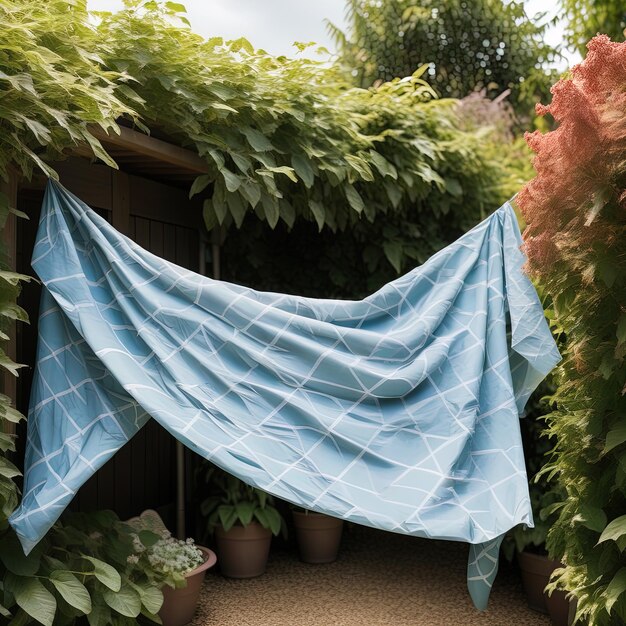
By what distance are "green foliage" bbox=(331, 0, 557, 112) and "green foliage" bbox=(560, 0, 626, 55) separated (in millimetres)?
4349

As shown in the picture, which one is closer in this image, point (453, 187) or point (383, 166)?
point (383, 166)

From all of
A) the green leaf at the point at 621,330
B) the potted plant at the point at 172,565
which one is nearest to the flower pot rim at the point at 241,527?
the potted plant at the point at 172,565

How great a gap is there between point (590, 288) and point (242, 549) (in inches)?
86.9

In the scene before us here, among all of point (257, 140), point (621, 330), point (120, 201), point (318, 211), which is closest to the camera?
point (621, 330)

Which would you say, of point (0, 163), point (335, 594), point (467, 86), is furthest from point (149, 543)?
point (467, 86)

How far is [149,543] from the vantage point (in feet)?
9.52

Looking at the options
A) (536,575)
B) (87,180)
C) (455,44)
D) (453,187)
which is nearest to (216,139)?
(87,180)

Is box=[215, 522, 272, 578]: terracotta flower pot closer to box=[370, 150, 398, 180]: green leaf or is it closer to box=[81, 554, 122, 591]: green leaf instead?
box=[81, 554, 122, 591]: green leaf

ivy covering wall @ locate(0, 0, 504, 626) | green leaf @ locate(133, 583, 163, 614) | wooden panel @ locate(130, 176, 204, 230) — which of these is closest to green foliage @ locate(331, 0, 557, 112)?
ivy covering wall @ locate(0, 0, 504, 626)

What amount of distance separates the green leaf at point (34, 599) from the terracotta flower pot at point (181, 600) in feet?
2.98

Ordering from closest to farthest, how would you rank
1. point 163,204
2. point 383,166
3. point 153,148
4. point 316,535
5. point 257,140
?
point 153,148 → point 257,140 → point 383,166 → point 163,204 → point 316,535

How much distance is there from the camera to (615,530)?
2.09m

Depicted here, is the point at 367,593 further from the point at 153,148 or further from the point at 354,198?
the point at 153,148

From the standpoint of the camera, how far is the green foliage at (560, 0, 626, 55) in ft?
17.3
